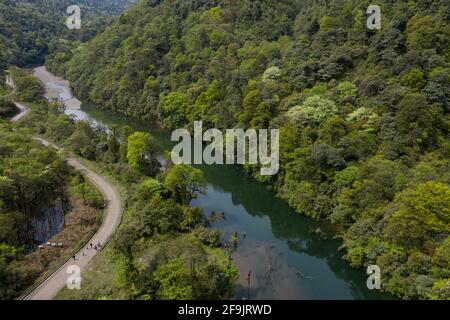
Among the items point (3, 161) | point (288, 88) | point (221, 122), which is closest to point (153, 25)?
point (221, 122)

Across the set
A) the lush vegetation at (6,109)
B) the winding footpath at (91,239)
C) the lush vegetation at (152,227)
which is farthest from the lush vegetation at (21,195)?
the lush vegetation at (6,109)

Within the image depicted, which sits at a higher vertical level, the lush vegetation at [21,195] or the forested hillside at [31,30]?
the forested hillside at [31,30]

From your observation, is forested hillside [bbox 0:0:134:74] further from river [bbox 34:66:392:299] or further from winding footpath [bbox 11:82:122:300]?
river [bbox 34:66:392:299]

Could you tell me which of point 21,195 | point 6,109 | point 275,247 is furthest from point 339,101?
point 6,109

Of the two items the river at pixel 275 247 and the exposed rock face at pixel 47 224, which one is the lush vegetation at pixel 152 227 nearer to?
the river at pixel 275 247

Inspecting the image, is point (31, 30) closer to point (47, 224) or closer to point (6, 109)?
point (6, 109)

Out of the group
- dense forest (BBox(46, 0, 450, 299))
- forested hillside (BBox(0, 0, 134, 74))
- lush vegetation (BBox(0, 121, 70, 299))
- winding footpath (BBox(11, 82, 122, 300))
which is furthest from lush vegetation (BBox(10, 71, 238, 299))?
forested hillside (BBox(0, 0, 134, 74))
